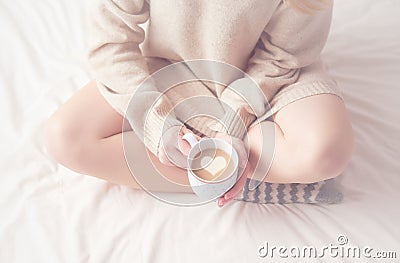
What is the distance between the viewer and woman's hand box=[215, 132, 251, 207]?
2.71ft

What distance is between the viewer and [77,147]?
2.91ft

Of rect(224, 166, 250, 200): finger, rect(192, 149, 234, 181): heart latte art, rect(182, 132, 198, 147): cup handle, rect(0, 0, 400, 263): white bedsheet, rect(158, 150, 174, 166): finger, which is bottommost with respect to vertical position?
rect(0, 0, 400, 263): white bedsheet

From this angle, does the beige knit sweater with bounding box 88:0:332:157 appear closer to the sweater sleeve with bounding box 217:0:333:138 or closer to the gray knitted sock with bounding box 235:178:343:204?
the sweater sleeve with bounding box 217:0:333:138

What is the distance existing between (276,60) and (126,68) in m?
0.24

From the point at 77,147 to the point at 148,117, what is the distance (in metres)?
0.12

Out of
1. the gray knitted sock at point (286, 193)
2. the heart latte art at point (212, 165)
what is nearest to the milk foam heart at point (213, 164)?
the heart latte art at point (212, 165)

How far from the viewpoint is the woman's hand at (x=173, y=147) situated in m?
0.84

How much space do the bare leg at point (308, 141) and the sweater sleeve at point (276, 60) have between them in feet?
0.12

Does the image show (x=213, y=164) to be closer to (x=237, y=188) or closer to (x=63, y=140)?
(x=237, y=188)

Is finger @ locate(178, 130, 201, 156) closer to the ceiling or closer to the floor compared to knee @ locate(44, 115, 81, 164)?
closer to the ceiling

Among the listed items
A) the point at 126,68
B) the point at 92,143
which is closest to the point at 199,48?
the point at 126,68

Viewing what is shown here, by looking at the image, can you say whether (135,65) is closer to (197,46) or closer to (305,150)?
(197,46)

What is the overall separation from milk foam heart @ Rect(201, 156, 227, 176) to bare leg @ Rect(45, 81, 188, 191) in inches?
3.4

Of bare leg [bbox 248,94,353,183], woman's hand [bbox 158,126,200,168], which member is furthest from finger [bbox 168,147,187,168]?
bare leg [bbox 248,94,353,183]
